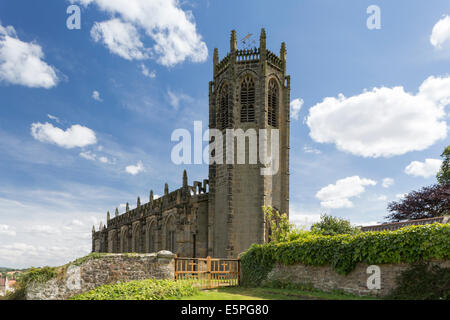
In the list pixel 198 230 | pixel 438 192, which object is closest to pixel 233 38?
pixel 198 230

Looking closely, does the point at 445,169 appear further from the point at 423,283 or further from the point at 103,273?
the point at 103,273

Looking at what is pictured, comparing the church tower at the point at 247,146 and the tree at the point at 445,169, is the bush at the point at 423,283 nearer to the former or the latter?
the church tower at the point at 247,146

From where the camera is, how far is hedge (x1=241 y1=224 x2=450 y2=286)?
1181cm

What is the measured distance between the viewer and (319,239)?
16.0 m

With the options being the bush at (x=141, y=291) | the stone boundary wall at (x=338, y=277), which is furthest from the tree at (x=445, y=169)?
the bush at (x=141, y=291)

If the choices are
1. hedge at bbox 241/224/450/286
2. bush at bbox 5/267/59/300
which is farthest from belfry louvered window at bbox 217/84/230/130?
bush at bbox 5/267/59/300

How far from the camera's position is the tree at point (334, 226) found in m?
24.4


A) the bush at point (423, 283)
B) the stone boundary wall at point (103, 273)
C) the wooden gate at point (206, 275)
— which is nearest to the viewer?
the bush at point (423, 283)

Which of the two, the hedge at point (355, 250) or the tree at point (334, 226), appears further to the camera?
the tree at point (334, 226)

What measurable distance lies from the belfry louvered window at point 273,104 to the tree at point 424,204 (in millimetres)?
17231

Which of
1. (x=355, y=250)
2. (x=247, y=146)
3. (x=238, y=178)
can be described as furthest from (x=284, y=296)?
(x=247, y=146)

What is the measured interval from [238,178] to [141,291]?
55.1ft

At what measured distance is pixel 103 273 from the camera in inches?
606

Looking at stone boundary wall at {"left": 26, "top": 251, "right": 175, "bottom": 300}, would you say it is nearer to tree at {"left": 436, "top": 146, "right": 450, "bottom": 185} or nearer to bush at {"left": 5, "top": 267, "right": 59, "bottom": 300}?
bush at {"left": 5, "top": 267, "right": 59, "bottom": 300}
